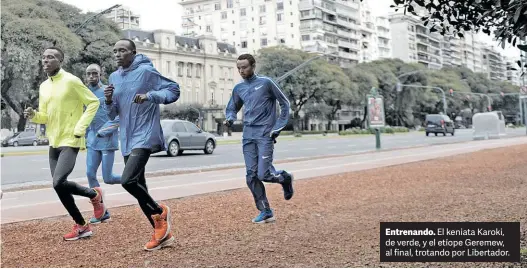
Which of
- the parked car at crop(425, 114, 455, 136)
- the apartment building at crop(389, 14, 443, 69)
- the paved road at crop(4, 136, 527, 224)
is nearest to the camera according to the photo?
the paved road at crop(4, 136, 527, 224)

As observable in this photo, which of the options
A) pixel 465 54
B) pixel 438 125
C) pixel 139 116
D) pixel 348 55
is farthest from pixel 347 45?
pixel 139 116

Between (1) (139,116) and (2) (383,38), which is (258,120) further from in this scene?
(2) (383,38)

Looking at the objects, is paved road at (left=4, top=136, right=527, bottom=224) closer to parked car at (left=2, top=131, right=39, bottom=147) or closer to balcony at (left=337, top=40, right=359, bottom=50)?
parked car at (left=2, top=131, right=39, bottom=147)

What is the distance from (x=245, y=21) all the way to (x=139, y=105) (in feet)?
188

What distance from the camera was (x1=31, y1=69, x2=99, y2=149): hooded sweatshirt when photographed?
5.32 meters

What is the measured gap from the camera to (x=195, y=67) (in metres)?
43.0

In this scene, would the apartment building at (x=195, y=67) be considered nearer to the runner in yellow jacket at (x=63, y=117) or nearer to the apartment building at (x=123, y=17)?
the apartment building at (x=123, y=17)

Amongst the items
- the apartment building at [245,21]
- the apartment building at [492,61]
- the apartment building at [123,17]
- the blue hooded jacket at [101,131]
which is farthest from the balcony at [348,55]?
the blue hooded jacket at [101,131]

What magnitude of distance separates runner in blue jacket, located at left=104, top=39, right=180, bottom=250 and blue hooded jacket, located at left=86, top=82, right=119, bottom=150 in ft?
5.03

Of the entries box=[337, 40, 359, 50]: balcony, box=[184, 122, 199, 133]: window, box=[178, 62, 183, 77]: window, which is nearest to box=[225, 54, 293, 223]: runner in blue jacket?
box=[184, 122, 199, 133]: window

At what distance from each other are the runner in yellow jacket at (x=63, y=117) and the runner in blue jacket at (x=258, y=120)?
1.47m

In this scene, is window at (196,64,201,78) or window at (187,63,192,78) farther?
window at (196,64,201,78)

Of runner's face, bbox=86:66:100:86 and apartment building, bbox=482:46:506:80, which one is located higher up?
apartment building, bbox=482:46:506:80

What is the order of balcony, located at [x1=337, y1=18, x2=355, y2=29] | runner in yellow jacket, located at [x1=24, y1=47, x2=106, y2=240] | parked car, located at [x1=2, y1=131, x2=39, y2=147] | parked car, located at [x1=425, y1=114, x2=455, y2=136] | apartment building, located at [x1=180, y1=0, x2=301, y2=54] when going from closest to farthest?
1. runner in yellow jacket, located at [x1=24, y1=47, x2=106, y2=240]
2. parked car, located at [x1=2, y1=131, x2=39, y2=147]
3. parked car, located at [x1=425, y1=114, x2=455, y2=136]
4. apartment building, located at [x1=180, y1=0, x2=301, y2=54]
5. balcony, located at [x1=337, y1=18, x2=355, y2=29]
